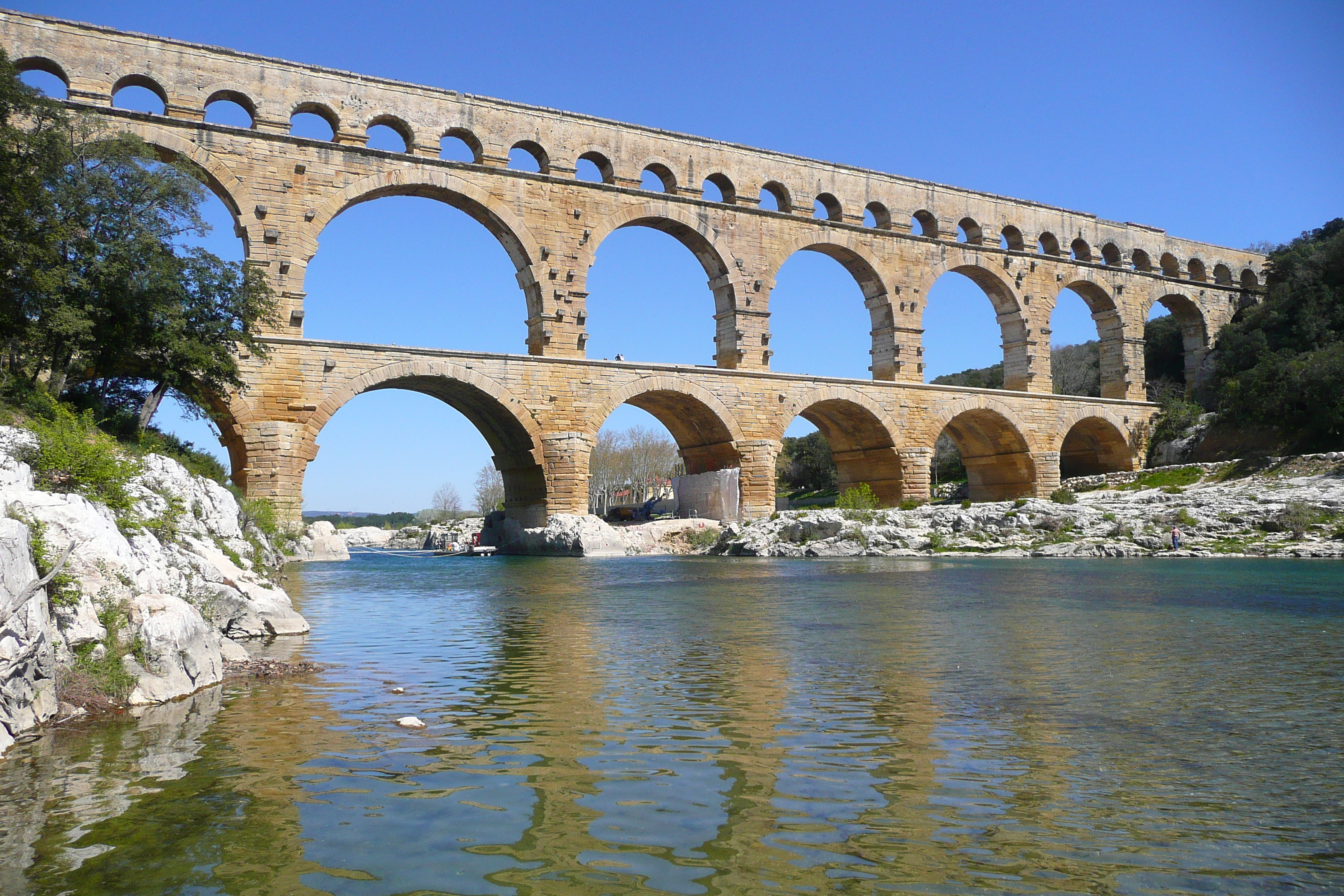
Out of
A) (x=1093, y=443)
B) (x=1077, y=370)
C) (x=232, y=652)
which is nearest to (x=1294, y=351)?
(x=1093, y=443)

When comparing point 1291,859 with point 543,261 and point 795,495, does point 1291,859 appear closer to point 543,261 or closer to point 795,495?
point 543,261

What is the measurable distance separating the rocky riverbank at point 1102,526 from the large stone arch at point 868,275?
5.04 m

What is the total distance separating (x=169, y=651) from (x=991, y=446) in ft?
91.1

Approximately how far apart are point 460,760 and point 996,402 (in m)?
26.8

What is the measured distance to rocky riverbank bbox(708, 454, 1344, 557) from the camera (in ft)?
65.3

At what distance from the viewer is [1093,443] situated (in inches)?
1272

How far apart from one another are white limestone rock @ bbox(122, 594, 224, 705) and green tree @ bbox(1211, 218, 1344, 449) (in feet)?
91.1

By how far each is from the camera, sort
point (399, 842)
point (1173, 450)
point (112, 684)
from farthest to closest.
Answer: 1. point (1173, 450)
2. point (112, 684)
3. point (399, 842)

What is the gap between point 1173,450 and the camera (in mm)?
30641

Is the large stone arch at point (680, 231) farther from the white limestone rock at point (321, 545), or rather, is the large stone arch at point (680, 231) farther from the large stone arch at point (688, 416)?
the white limestone rock at point (321, 545)

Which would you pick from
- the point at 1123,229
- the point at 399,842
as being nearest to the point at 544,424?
the point at 399,842

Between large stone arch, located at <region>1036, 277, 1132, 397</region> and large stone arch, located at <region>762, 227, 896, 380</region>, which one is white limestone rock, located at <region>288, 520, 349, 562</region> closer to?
large stone arch, located at <region>762, 227, 896, 380</region>

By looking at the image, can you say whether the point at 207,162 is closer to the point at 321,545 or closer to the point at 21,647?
the point at 321,545

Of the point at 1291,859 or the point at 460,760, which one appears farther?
the point at 460,760
